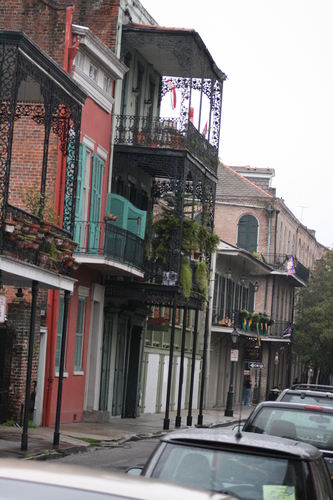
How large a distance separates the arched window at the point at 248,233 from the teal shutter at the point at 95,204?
2912cm

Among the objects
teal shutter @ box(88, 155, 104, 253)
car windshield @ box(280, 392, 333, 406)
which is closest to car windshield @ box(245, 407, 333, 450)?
car windshield @ box(280, 392, 333, 406)

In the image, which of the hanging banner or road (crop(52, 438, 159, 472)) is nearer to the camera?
road (crop(52, 438, 159, 472))

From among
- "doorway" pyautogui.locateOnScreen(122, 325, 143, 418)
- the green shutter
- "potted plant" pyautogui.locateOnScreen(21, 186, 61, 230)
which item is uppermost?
the green shutter

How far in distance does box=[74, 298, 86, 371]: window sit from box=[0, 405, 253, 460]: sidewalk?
152 cm

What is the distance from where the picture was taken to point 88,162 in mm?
24844

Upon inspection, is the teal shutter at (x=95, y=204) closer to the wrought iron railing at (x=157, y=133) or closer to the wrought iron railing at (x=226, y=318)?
the wrought iron railing at (x=157, y=133)

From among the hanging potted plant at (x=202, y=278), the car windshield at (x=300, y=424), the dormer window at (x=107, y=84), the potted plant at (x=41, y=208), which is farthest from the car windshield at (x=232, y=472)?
the hanging potted plant at (x=202, y=278)

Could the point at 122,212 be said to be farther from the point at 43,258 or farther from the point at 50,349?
the point at 43,258

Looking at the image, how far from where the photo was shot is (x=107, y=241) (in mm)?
24734

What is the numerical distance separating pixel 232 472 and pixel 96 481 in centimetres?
296

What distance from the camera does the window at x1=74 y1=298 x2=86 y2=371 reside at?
25172 mm

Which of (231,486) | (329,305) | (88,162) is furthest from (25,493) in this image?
(329,305)

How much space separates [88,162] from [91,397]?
20.4ft

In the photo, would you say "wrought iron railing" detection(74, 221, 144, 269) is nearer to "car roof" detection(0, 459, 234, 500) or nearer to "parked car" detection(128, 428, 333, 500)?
"parked car" detection(128, 428, 333, 500)
